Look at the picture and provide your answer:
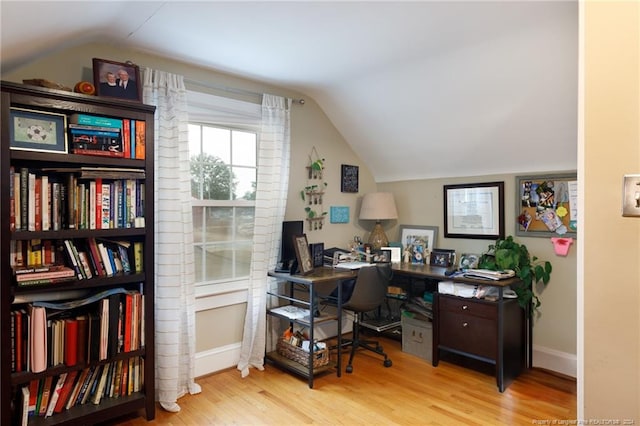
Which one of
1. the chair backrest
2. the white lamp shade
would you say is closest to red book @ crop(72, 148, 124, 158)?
the chair backrest

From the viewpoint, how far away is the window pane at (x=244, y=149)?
319 cm

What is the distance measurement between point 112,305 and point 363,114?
2.49 metres

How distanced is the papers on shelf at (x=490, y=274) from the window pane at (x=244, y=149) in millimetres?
1944

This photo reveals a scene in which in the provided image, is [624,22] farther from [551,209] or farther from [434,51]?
[551,209]

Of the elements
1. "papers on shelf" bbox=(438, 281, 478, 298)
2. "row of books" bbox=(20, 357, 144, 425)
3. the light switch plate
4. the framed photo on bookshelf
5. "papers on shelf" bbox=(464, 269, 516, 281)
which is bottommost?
"row of books" bbox=(20, 357, 144, 425)

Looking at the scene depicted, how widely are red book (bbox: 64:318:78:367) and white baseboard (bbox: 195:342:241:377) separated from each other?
0.97 meters

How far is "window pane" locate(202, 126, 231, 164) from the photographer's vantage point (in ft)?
9.88

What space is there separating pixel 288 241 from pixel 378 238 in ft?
3.62

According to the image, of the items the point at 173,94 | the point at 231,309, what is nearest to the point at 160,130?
the point at 173,94

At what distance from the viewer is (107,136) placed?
218 centimetres

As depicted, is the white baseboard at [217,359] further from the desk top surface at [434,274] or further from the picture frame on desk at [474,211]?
the picture frame on desk at [474,211]

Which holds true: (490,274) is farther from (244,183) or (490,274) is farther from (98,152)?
(98,152)

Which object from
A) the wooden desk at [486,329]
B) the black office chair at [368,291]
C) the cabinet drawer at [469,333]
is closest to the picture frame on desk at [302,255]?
the black office chair at [368,291]

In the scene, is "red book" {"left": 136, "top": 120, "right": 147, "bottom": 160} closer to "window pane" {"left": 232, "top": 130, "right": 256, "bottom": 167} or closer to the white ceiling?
the white ceiling
